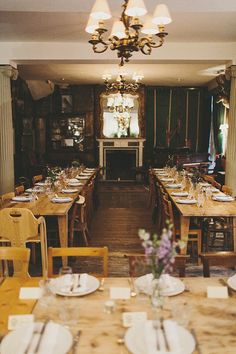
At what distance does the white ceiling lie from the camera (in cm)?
514

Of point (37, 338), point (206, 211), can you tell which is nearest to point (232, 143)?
point (206, 211)

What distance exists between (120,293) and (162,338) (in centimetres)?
55

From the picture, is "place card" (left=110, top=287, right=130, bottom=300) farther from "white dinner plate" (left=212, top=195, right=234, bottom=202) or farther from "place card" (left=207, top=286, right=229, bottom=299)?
"white dinner plate" (left=212, top=195, right=234, bottom=202)

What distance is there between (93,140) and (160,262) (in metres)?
12.3

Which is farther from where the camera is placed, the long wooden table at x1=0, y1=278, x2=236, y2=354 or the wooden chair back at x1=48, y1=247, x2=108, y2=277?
the wooden chair back at x1=48, y1=247, x2=108, y2=277

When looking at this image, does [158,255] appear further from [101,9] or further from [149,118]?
[149,118]

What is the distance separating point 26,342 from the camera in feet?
5.43

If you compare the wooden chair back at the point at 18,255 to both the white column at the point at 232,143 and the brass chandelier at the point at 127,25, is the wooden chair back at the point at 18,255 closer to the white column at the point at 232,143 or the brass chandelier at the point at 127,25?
the brass chandelier at the point at 127,25

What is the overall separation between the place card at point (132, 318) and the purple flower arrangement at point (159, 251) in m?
0.31

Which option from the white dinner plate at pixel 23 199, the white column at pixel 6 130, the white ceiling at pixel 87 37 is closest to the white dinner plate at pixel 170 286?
the white dinner plate at pixel 23 199

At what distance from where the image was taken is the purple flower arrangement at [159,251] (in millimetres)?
1628

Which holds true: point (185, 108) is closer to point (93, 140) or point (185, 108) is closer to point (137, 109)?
point (137, 109)

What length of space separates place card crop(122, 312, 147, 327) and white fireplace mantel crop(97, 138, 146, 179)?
1181cm

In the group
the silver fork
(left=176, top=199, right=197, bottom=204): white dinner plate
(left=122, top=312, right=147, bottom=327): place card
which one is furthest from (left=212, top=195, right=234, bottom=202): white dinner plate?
the silver fork
